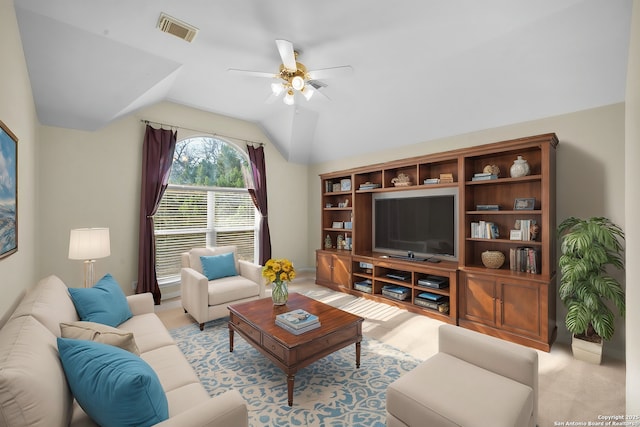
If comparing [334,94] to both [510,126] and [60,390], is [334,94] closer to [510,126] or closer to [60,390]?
[510,126]

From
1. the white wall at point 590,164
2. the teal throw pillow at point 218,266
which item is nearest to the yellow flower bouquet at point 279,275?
the teal throw pillow at point 218,266

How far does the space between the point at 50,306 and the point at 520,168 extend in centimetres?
412

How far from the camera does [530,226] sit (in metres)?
2.99

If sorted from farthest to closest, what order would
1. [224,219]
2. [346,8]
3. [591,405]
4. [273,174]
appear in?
[273,174], [224,219], [346,8], [591,405]

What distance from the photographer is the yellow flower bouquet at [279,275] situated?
2641 millimetres

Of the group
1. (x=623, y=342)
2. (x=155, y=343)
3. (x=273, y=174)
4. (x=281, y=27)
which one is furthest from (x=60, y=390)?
(x=273, y=174)

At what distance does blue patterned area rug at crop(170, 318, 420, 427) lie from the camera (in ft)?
6.13

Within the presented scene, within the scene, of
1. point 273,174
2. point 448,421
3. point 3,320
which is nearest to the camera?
point 448,421

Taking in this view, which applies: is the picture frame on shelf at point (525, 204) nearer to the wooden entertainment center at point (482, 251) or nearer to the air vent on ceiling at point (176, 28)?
the wooden entertainment center at point (482, 251)

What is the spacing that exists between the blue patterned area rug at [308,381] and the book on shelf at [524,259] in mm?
1614

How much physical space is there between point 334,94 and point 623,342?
4159mm

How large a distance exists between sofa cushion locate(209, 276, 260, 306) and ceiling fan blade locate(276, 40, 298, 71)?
253cm

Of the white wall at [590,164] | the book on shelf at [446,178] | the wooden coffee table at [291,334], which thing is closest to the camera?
the wooden coffee table at [291,334]

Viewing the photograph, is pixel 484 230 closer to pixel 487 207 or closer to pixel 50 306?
pixel 487 207
